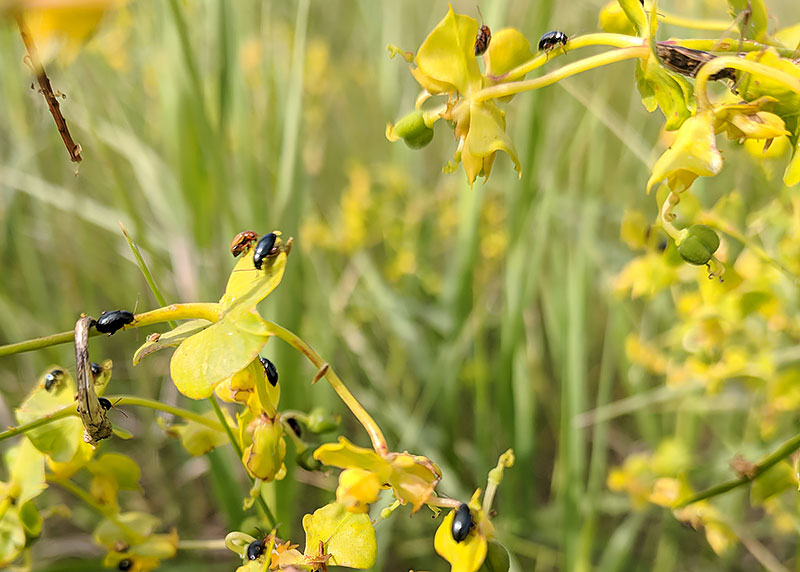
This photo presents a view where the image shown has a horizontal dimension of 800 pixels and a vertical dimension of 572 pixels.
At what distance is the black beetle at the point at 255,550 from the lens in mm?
365

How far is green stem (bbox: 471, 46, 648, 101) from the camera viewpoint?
325mm

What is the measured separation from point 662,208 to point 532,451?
721 mm

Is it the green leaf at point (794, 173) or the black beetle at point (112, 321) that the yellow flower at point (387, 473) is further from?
the green leaf at point (794, 173)

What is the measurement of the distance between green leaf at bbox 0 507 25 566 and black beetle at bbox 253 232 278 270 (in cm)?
22

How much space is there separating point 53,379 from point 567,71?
0.32 meters

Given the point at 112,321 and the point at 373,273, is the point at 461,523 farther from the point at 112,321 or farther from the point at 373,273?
the point at 373,273

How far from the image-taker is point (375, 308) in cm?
133

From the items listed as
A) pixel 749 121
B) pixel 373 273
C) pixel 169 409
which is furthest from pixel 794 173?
pixel 373 273

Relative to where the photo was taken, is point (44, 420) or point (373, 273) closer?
point (44, 420)

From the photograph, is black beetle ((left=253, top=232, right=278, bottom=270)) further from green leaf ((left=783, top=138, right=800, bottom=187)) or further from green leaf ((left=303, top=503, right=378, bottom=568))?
green leaf ((left=783, top=138, right=800, bottom=187))

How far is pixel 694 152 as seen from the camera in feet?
1.01

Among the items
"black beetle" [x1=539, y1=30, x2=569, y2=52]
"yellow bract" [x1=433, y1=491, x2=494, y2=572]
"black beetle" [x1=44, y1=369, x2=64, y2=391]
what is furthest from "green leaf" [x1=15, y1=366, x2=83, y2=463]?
"black beetle" [x1=539, y1=30, x2=569, y2=52]

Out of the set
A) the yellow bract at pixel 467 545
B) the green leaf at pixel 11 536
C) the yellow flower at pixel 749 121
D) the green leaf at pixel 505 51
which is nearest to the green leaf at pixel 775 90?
the yellow flower at pixel 749 121

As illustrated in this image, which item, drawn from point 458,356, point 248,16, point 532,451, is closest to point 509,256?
point 458,356
